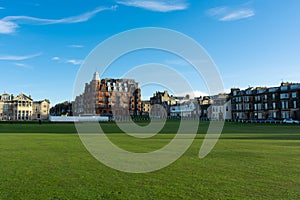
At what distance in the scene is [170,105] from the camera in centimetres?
18125

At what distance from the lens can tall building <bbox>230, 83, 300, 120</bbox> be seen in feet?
300

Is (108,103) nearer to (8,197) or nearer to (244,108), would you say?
(244,108)

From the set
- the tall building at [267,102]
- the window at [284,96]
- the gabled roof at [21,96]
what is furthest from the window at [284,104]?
the gabled roof at [21,96]

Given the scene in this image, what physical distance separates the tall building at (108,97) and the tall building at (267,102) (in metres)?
42.5

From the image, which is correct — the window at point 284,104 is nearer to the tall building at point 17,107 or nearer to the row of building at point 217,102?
the row of building at point 217,102

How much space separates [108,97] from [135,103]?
46.3ft

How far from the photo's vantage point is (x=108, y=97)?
12112cm

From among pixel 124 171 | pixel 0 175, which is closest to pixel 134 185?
pixel 124 171

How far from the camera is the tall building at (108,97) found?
389 ft

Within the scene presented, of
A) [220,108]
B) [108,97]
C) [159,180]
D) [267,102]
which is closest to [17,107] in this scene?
[108,97]

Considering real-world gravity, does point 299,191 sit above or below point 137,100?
below

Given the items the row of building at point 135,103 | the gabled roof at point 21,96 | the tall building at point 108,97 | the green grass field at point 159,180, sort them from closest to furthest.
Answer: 1. the green grass field at point 159,180
2. the row of building at point 135,103
3. the tall building at point 108,97
4. the gabled roof at point 21,96

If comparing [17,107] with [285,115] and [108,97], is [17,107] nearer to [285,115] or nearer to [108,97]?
[108,97]

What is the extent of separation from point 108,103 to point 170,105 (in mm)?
67458
